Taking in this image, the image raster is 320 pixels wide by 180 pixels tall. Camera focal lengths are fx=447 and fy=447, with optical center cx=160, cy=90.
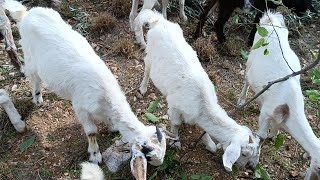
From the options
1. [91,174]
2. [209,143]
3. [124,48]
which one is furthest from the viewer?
[124,48]

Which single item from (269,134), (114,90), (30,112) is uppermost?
(114,90)

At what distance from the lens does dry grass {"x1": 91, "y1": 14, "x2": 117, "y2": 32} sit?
264 inches

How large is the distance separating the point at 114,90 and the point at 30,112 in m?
1.42

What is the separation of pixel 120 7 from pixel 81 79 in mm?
2767

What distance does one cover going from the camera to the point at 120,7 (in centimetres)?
702

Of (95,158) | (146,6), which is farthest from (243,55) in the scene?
(95,158)

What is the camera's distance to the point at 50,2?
7.04 m

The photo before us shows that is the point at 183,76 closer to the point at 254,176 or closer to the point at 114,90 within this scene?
the point at 114,90

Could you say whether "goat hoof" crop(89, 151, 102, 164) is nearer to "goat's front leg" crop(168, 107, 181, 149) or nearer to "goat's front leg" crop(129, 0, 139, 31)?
"goat's front leg" crop(168, 107, 181, 149)

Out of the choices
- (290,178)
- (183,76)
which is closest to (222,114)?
(183,76)

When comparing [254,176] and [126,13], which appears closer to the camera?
[254,176]

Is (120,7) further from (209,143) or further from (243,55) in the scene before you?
(209,143)

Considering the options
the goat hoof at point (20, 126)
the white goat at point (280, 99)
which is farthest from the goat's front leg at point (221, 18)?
the goat hoof at point (20, 126)

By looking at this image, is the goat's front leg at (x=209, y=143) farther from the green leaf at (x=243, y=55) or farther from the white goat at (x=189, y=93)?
the green leaf at (x=243, y=55)
